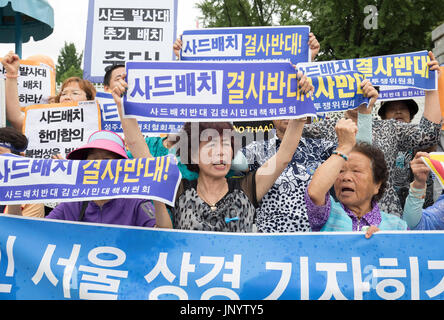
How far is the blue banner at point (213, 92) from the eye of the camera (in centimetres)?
307

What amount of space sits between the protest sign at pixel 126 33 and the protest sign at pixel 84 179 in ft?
9.23

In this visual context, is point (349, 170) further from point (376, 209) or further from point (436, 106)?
point (436, 106)

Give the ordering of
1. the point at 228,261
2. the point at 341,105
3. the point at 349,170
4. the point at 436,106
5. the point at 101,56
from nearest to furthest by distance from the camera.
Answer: the point at 228,261
the point at 349,170
the point at 341,105
the point at 436,106
the point at 101,56

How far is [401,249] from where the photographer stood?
2.73 meters

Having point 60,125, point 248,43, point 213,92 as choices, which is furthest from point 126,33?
point 213,92

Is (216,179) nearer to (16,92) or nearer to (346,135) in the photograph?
(346,135)

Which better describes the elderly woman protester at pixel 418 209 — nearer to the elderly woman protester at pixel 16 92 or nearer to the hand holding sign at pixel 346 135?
the hand holding sign at pixel 346 135

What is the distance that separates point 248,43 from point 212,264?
295 cm

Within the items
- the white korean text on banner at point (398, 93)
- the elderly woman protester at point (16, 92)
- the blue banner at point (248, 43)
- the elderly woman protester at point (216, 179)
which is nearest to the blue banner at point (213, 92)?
the elderly woman protester at point (216, 179)

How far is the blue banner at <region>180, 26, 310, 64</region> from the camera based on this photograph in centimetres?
491

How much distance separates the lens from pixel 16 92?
4.47 metres

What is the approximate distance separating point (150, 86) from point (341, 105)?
4.60ft
